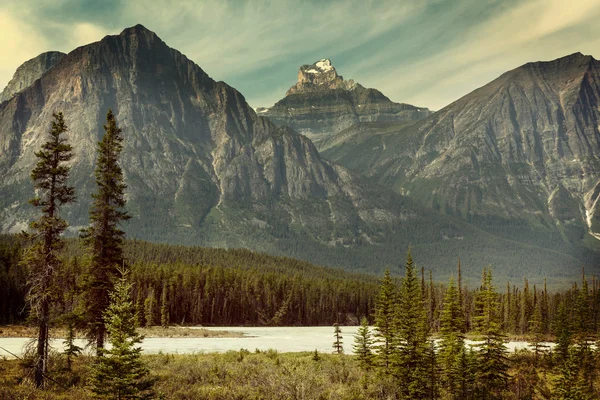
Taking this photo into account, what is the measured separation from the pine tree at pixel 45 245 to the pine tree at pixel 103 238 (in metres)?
3.39

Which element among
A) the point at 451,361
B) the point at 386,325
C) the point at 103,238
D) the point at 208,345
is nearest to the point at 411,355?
the point at 386,325

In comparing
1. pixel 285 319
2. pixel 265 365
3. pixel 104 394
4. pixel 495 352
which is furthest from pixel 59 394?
pixel 285 319

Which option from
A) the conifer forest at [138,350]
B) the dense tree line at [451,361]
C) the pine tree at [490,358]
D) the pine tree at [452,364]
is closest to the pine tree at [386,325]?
the dense tree line at [451,361]

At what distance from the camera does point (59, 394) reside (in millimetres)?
28000

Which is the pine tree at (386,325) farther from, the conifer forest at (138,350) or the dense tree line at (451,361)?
the conifer forest at (138,350)

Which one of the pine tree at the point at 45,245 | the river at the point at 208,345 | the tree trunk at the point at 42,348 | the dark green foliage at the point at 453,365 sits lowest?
the river at the point at 208,345

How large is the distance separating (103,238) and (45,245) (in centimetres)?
490

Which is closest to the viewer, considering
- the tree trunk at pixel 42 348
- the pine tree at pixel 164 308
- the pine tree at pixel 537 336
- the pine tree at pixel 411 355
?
the tree trunk at pixel 42 348

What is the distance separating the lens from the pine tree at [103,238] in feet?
115

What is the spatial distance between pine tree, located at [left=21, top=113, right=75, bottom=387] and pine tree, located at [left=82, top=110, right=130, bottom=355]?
3.39 metres

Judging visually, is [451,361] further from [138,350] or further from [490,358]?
[138,350]

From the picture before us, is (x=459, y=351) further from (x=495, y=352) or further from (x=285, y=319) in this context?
(x=285, y=319)

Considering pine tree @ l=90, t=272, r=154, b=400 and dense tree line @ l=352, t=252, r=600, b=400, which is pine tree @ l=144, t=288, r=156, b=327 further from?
pine tree @ l=90, t=272, r=154, b=400

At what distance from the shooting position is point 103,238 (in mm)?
36156
